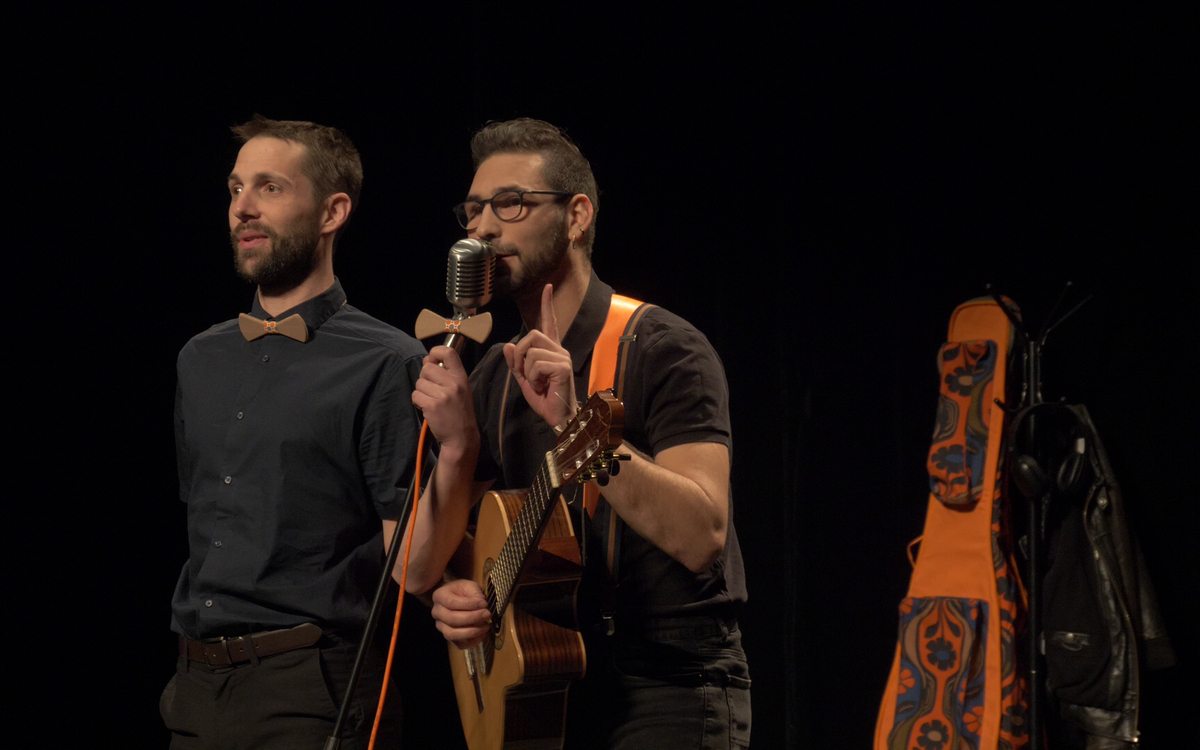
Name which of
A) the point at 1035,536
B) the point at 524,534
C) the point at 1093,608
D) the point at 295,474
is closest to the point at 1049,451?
the point at 1035,536

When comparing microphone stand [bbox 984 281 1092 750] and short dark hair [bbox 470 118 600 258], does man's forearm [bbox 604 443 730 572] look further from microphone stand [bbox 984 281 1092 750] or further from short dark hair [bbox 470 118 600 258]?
microphone stand [bbox 984 281 1092 750]

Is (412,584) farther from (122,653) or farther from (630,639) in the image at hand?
(122,653)

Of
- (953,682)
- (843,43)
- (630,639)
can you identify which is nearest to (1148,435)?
(953,682)

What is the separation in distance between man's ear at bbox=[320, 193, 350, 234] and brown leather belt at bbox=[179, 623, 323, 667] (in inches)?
33.4

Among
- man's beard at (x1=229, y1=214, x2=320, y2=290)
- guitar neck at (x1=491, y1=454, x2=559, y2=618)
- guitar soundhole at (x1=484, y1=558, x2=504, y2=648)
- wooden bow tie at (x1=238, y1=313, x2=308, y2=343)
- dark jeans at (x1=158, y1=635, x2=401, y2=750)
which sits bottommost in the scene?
dark jeans at (x1=158, y1=635, x2=401, y2=750)

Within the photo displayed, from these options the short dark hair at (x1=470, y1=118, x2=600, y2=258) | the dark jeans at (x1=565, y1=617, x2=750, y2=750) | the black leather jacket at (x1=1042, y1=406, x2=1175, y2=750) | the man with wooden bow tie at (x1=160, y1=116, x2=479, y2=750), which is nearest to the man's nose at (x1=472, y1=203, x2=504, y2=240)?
the short dark hair at (x1=470, y1=118, x2=600, y2=258)

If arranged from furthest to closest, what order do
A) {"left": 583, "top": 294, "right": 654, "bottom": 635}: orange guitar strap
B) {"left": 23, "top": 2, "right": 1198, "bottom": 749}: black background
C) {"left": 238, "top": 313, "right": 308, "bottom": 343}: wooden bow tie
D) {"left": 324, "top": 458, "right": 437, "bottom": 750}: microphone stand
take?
{"left": 23, "top": 2, "right": 1198, "bottom": 749}: black background, {"left": 238, "top": 313, "right": 308, "bottom": 343}: wooden bow tie, {"left": 583, "top": 294, "right": 654, "bottom": 635}: orange guitar strap, {"left": 324, "top": 458, "right": 437, "bottom": 750}: microphone stand

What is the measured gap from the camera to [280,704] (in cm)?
187

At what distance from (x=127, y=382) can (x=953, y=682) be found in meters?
2.45

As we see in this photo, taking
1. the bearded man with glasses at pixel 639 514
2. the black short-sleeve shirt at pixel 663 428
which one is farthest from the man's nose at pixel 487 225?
the black short-sleeve shirt at pixel 663 428

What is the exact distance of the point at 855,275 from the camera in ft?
11.8

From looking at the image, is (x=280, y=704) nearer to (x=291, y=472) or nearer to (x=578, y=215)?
(x=291, y=472)

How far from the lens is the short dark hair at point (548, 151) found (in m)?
2.00

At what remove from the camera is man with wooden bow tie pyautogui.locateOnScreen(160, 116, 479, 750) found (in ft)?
6.23
